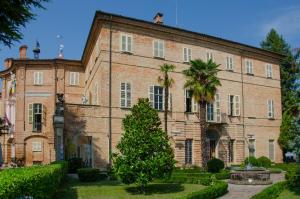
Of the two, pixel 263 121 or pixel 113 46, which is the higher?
pixel 113 46

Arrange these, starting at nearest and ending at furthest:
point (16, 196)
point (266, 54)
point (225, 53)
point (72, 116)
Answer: point (16, 196) → point (72, 116) → point (225, 53) → point (266, 54)

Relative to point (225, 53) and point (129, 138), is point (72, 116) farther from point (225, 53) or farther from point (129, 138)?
point (225, 53)

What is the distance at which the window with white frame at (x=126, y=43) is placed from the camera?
2989 cm

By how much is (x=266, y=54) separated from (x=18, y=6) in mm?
28515

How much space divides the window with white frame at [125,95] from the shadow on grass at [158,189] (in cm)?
1051

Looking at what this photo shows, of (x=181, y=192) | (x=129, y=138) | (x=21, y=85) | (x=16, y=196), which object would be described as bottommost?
(x=181, y=192)

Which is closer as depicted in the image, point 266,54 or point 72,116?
point 72,116

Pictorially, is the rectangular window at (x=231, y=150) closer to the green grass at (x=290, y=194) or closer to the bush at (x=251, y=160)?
the bush at (x=251, y=160)

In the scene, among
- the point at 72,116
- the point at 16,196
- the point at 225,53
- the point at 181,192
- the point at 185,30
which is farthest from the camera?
the point at 225,53

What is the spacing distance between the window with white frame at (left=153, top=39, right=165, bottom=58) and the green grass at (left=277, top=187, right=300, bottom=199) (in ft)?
54.6

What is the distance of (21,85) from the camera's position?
40438 mm

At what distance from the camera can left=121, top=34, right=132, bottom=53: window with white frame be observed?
2989 cm

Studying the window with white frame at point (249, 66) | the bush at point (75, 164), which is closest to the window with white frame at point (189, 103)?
the window with white frame at point (249, 66)

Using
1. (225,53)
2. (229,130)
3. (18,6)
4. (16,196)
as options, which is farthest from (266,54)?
(16,196)
